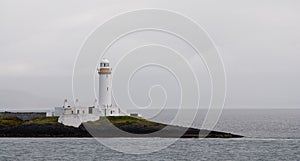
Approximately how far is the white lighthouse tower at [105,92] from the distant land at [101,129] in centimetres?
179

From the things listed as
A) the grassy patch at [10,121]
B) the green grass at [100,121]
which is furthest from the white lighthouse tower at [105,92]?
the grassy patch at [10,121]

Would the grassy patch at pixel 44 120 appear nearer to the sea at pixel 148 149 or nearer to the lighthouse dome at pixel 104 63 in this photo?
the sea at pixel 148 149

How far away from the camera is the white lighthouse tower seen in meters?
81.2

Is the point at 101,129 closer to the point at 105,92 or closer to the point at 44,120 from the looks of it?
the point at 105,92

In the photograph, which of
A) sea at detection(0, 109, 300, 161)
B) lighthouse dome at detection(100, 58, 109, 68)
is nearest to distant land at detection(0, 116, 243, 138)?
sea at detection(0, 109, 300, 161)

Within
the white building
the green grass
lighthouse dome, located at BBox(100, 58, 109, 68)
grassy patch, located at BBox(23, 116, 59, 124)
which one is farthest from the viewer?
lighthouse dome, located at BBox(100, 58, 109, 68)

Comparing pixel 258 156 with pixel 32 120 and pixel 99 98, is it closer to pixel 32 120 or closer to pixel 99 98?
pixel 99 98

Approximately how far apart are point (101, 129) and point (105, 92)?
7601 mm

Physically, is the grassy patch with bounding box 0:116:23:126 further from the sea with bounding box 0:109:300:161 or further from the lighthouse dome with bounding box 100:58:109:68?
the lighthouse dome with bounding box 100:58:109:68

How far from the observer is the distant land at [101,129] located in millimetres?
74312

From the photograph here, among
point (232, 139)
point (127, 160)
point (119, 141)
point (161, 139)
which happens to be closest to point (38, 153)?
point (127, 160)

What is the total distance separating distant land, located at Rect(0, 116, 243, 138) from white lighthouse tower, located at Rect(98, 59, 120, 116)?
70.6 inches

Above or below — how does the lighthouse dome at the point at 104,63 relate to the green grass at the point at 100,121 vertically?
above

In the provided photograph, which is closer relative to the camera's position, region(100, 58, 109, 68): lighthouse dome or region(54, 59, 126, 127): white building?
region(54, 59, 126, 127): white building
